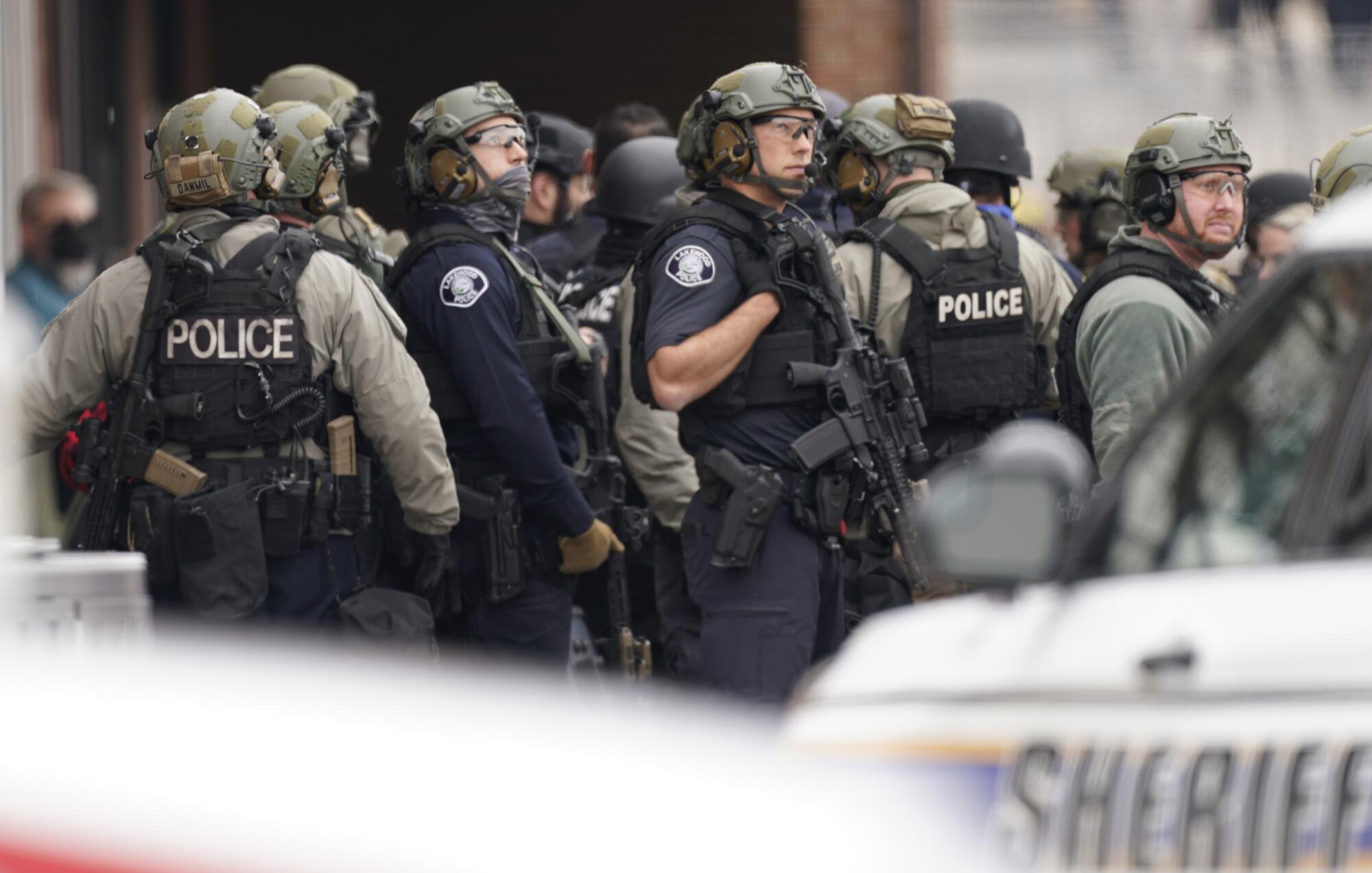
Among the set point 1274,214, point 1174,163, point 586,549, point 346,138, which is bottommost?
point 586,549

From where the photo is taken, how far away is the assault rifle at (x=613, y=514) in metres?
6.83

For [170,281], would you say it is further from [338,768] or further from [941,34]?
[941,34]

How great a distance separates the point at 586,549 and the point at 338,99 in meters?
2.28

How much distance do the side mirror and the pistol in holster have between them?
3.10 meters

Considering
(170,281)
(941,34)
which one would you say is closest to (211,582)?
(170,281)

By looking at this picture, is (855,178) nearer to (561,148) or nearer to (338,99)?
(338,99)

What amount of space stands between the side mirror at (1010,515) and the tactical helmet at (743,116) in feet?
11.5

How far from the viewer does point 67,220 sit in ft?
30.2

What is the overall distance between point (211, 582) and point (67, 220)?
3943 mm

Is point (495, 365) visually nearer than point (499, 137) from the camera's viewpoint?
Yes

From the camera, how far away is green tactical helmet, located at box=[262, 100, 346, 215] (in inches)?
267

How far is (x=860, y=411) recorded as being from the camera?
6.08 m

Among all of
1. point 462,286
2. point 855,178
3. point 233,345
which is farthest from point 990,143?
point 233,345

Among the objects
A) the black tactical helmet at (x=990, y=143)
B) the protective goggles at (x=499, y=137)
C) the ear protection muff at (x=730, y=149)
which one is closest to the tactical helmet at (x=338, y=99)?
the protective goggles at (x=499, y=137)
